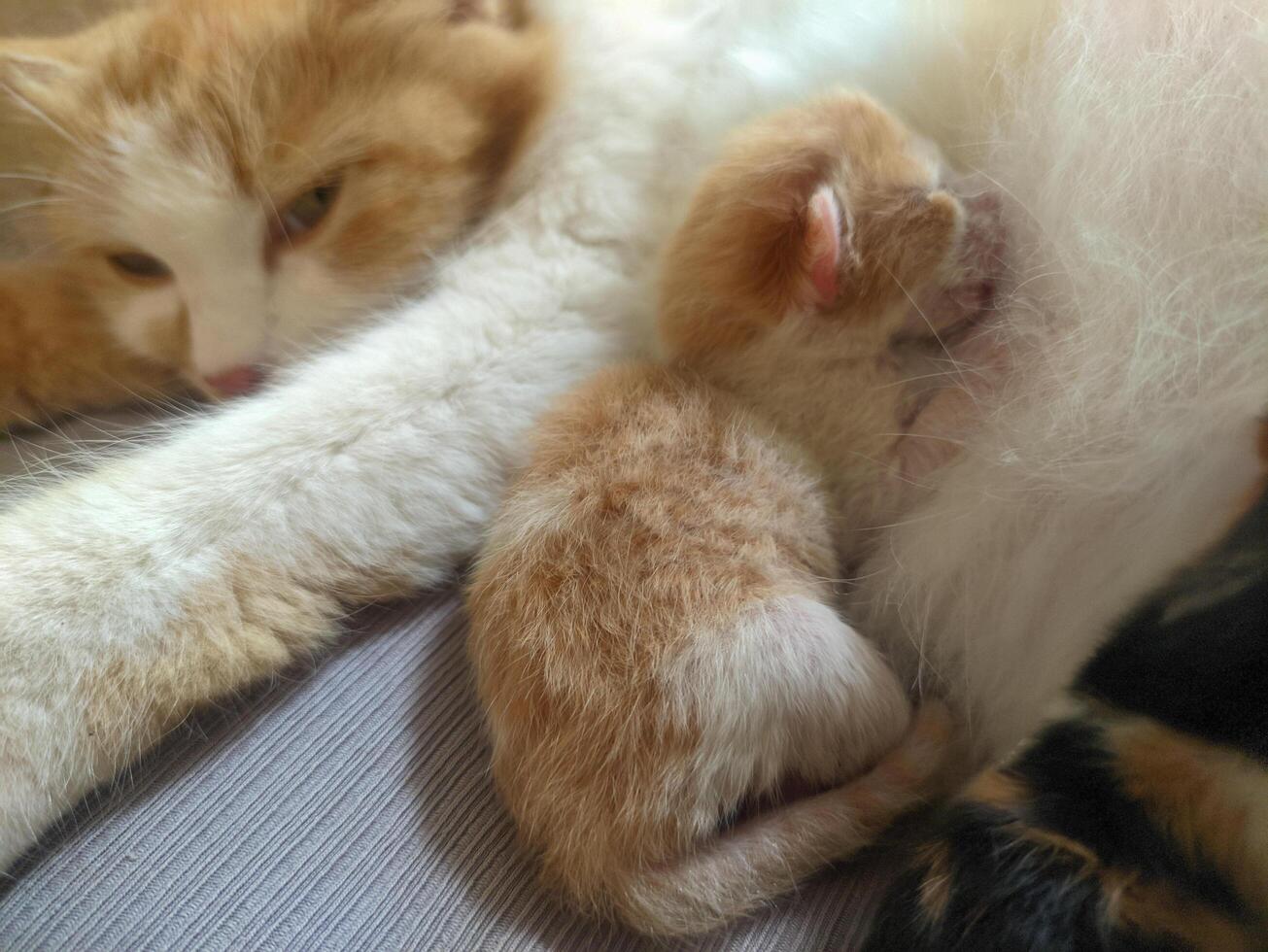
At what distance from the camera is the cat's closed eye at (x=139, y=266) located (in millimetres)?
787

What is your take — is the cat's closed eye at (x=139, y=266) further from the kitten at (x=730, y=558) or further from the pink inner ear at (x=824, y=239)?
the pink inner ear at (x=824, y=239)

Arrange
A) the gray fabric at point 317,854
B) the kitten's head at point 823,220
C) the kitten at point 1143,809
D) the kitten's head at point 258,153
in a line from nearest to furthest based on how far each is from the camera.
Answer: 1. the kitten at point 1143,809
2. the gray fabric at point 317,854
3. the kitten's head at point 823,220
4. the kitten's head at point 258,153

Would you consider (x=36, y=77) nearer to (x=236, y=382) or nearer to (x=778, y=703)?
(x=236, y=382)

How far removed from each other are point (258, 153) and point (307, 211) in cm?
7

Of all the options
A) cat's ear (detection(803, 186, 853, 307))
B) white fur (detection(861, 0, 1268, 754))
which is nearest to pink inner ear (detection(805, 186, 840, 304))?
cat's ear (detection(803, 186, 853, 307))

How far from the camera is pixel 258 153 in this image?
70 centimetres

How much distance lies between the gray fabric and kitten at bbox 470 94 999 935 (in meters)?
0.03

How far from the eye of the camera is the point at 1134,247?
54 cm

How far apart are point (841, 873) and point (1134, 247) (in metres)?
0.44

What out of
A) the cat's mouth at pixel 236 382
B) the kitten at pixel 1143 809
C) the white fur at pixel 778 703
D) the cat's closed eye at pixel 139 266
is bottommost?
the cat's mouth at pixel 236 382

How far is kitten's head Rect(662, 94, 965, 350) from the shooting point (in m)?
0.59

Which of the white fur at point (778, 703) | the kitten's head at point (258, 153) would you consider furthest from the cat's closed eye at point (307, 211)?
the white fur at point (778, 703)

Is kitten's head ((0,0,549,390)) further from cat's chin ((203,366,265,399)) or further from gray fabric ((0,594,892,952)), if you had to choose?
gray fabric ((0,594,892,952))

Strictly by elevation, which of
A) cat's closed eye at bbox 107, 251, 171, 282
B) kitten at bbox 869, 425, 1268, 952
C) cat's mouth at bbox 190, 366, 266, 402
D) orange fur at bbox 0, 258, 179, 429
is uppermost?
kitten at bbox 869, 425, 1268, 952
